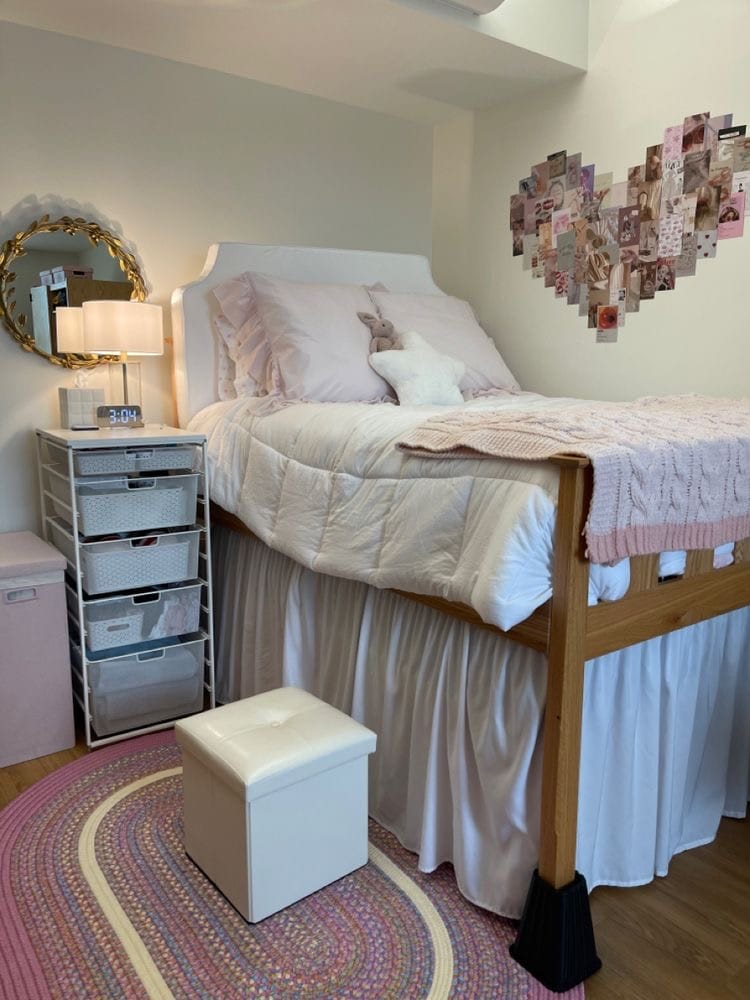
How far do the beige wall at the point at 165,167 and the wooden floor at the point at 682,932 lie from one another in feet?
6.69

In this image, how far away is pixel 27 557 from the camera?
2078mm

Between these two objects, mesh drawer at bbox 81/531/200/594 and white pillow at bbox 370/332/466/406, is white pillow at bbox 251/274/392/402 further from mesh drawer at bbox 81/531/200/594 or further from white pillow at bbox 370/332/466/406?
mesh drawer at bbox 81/531/200/594

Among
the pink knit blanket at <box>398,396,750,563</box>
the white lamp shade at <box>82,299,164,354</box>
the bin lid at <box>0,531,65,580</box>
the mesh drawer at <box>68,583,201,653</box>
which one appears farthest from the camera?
the white lamp shade at <box>82,299,164,354</box>

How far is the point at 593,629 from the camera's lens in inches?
51.3

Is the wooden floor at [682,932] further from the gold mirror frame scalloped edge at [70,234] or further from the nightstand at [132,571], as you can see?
the gold mirror frame scalloped edge at [70,234]

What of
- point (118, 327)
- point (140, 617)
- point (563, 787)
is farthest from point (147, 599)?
point (563, 787)

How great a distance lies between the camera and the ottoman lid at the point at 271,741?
1.38m

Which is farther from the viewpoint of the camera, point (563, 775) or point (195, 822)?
point (195, 822)

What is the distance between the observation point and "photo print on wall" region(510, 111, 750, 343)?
89.5 inches

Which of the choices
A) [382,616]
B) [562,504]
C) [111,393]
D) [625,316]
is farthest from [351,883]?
[625,316]

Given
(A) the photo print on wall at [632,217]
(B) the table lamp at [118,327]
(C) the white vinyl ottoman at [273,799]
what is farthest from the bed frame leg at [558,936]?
(A) the photo print on wall at [632,217]

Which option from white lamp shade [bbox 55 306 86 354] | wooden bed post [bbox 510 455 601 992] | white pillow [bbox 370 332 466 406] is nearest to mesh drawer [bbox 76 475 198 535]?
white lamp shade [bbox 55 306 86 354]

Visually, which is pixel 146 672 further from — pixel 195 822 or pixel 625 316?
pixel 625 316

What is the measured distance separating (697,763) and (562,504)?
2.87 ft
